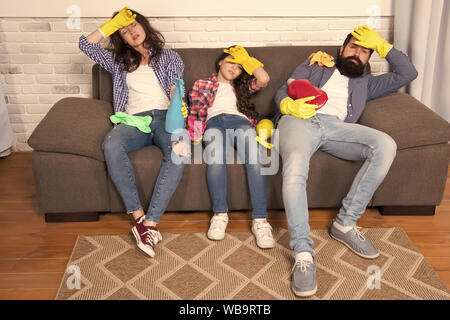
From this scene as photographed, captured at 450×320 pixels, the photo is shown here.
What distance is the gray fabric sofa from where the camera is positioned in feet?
6.73

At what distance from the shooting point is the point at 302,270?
171 cm

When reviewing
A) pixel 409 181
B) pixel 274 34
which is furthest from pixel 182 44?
pixel 409 181

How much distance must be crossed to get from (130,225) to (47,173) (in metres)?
0.45

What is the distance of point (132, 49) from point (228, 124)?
63cm

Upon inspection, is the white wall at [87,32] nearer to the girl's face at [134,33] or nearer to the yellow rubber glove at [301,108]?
the girl's face at [134,33]

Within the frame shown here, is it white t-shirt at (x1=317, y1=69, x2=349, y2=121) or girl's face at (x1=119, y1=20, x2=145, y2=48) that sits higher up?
girl's face at (x1=119, y1=20, x2=145, y2=48)

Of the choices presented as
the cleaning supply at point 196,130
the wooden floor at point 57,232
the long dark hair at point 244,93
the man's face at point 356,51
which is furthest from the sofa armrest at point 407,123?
the cleaning supply at point 196,130

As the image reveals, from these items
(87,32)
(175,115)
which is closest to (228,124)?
(175,115)

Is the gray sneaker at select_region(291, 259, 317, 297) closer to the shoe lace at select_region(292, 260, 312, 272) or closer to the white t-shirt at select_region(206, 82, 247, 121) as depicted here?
the shoe lace at select_region(292, 260, 312, 272)

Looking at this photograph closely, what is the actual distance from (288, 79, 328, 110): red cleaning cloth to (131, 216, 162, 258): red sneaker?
2.97 feet

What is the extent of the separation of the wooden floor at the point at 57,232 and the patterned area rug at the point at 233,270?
64 mm

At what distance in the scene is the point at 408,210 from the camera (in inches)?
87.8

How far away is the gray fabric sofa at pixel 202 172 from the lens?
2.05 meters

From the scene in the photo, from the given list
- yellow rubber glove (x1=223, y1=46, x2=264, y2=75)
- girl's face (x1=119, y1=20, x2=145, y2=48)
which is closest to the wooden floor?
yellow rubber glove (x1=223, y1=46, x2=264, y2=75)
